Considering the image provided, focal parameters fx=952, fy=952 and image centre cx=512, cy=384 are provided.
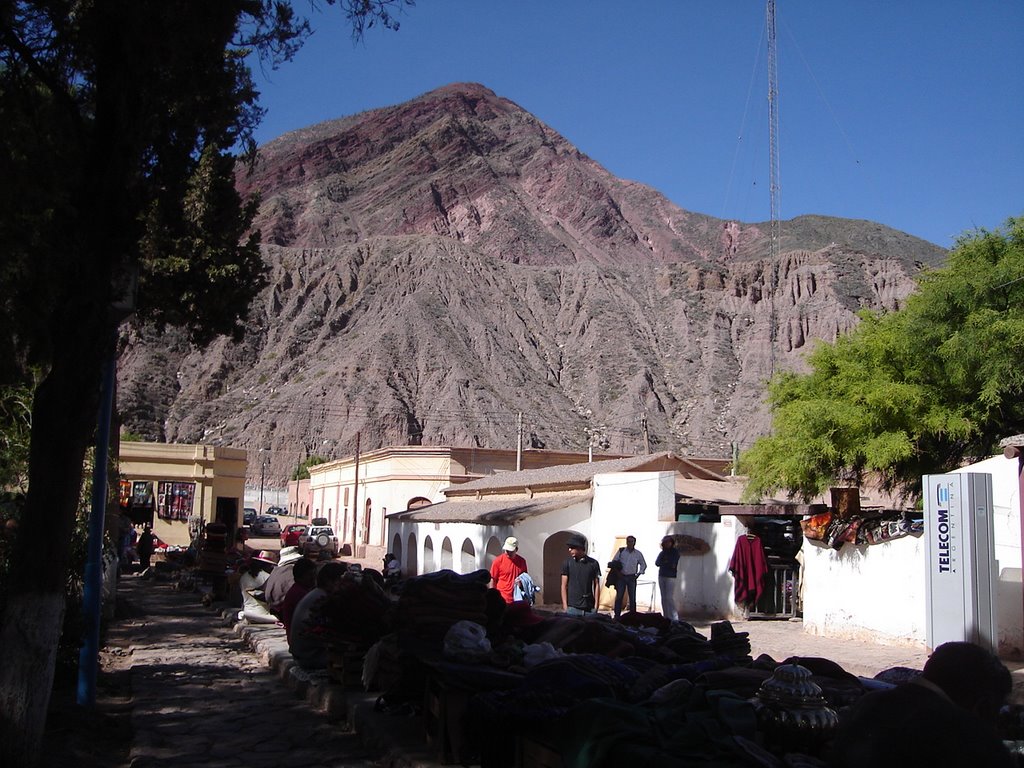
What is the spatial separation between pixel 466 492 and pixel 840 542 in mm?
21480

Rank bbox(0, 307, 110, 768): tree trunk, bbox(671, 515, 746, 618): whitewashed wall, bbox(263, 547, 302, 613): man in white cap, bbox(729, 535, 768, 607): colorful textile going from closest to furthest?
1. bbox(0, 307, 110, 768): tree trunk
2. bbox(263, 547, 302, 613): man in white cap
3. bbox(729, 535, 768, 607): colorful textile
4. bbox(671, 515, 746, 618): whitewashed wall

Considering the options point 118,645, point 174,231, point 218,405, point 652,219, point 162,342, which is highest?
point 652,219

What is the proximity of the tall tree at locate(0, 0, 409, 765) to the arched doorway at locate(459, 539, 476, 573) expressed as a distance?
18.0 metres

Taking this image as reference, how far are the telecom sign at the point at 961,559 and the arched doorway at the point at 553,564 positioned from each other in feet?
41.6

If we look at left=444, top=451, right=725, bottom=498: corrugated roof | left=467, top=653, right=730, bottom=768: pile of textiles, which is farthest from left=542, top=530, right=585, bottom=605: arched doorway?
left=467, top=653, right=730, bottom=768: pile of textiles

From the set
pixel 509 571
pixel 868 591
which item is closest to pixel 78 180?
pixel 509 571

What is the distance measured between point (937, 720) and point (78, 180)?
6.46 metres

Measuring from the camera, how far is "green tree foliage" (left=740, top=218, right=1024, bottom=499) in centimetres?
1873

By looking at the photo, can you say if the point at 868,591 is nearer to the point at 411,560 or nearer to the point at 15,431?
the point at 15,431

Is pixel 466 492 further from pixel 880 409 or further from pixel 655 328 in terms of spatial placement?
pixel 655 328

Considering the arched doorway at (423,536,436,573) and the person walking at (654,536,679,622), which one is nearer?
the person walking at (654,536,679,622)

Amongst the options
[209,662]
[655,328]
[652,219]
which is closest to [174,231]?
[209,662]

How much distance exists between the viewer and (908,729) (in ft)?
9.25

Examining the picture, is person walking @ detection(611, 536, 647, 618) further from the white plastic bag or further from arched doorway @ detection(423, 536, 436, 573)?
arched doorway @ detection(423, 536, 436, 573)
